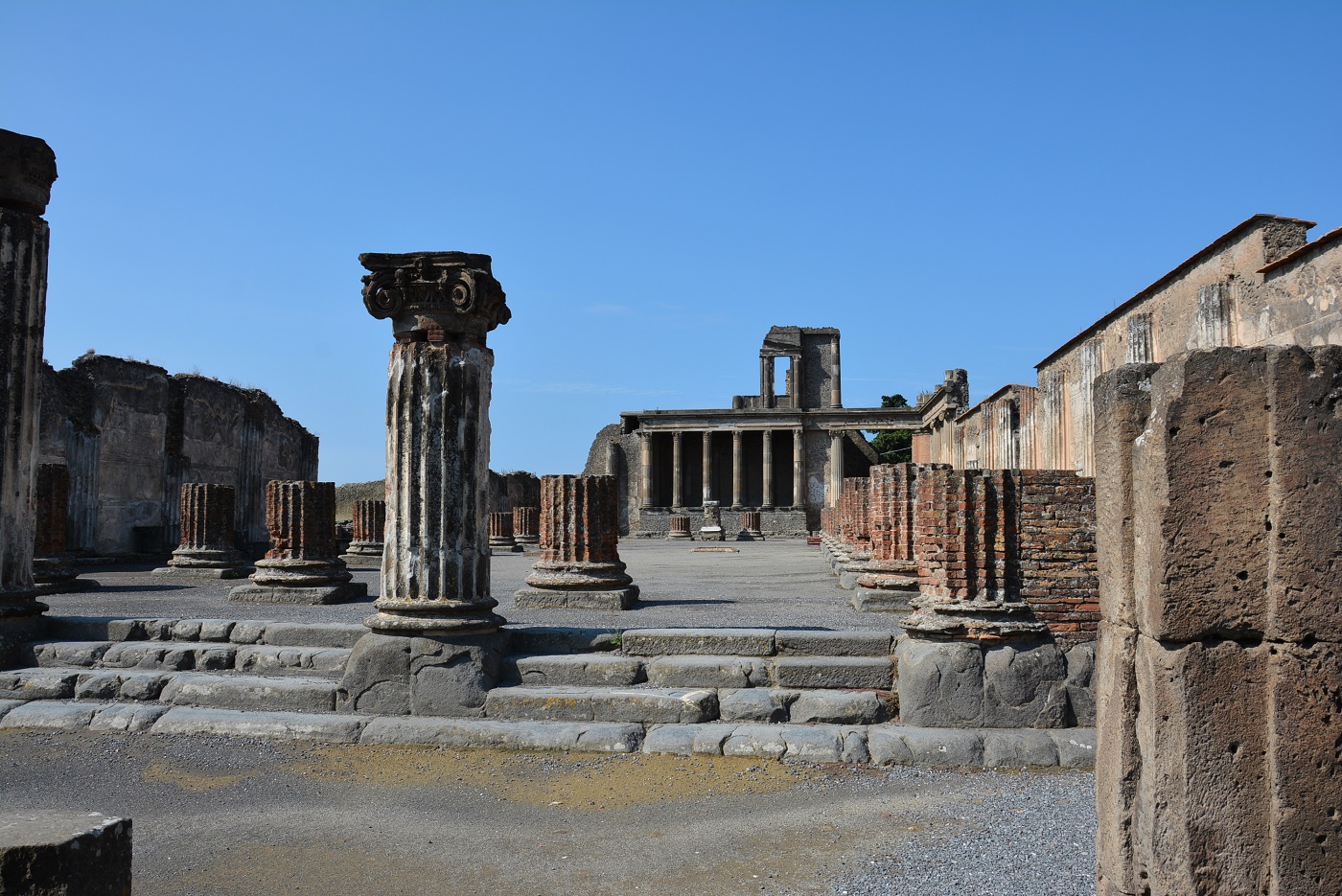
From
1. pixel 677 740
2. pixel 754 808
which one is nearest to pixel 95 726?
pixel 677 740

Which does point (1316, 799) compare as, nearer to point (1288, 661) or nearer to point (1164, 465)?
point (1288, 661)

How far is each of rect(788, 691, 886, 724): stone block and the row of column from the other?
39.2 metres

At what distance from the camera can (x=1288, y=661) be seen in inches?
96.4

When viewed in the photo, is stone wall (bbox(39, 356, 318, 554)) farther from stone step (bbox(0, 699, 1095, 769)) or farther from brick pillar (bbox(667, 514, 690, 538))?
brick pillar (bbox(667, 514, 690, 538))

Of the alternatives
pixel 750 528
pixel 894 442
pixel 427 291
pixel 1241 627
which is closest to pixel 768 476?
pixel 750 528

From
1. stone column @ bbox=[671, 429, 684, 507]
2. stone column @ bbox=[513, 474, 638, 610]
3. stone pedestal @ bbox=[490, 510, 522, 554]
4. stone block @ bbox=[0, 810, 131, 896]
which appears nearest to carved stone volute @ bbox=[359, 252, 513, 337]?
stone column @ bbox=[513, 474, 638, 610]

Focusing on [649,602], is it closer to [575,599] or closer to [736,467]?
[575,599]

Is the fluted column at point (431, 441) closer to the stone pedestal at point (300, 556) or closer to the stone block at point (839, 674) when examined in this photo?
the stone block at point (839, 674)

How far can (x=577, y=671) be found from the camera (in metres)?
6.82

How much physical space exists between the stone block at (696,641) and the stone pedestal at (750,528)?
29316 millimetres

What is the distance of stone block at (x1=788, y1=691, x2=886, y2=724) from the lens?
6254mm

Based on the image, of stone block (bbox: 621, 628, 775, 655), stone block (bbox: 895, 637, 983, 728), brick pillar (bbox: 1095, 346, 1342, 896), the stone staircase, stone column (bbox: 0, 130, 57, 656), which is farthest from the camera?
stone column (bbox: 0, 130, 57, 656)

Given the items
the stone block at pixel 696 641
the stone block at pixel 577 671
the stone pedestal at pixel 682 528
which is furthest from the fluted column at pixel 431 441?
the stone pedestal at pixel 682 528

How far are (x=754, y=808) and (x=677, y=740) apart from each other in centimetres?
105
